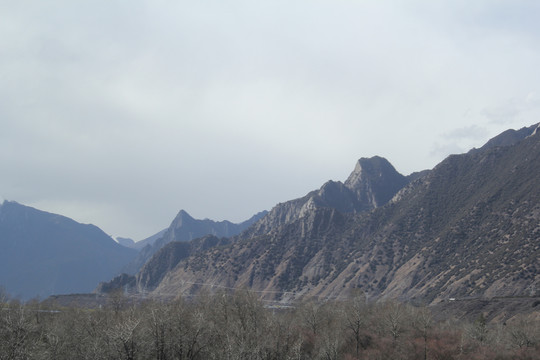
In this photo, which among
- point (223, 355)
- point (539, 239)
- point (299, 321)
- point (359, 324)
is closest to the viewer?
point (223, 355)

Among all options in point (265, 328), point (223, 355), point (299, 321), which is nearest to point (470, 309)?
point (299, 321)

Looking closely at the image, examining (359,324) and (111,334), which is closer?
(111,334)

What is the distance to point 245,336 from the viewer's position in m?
77.8

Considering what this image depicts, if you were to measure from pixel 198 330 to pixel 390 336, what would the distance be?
1887 inches

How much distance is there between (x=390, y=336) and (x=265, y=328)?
3085cm

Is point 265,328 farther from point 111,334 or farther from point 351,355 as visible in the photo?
point 111,334

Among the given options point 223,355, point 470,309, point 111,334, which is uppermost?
point 111,334

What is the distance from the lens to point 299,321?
108m

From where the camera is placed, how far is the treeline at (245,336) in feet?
215

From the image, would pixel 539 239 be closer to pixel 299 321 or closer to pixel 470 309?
pixel 470 309

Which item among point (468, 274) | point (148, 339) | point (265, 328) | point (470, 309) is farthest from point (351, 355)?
point (468, 274)

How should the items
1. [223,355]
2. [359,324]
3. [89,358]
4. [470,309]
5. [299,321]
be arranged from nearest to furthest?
[89,358], [223,355], [359,324], [299,321], [470,309]

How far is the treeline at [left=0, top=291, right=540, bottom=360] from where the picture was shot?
6550cm

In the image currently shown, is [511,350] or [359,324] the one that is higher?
[359,324]
